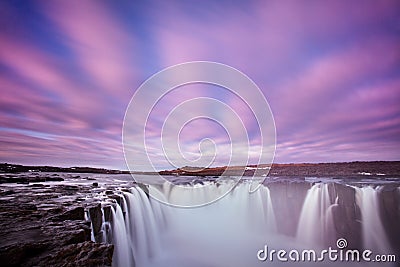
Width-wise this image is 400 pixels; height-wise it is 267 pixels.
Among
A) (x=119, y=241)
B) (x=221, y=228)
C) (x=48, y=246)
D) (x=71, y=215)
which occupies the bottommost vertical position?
(x=221, y=228)

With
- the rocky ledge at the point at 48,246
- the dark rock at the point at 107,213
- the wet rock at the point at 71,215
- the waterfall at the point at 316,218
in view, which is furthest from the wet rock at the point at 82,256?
the waterfall at the point at 316,218

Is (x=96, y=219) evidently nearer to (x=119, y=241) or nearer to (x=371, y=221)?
(x=119, y=241)

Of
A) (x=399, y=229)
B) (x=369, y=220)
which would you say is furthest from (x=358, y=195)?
Answer: (x=399, y=229)

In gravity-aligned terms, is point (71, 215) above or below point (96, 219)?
above

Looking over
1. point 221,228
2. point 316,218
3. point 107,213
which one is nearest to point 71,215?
point 107,213

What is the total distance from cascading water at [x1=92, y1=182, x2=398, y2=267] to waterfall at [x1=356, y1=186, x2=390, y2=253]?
0.12 feet

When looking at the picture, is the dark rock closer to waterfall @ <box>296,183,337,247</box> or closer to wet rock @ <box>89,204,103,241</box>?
wet rock @ <box>89,204,103,241</box>

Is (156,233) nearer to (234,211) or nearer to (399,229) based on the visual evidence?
(234,211)

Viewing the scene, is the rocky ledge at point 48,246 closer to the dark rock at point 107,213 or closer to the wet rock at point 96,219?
the wet rock at point 96,219

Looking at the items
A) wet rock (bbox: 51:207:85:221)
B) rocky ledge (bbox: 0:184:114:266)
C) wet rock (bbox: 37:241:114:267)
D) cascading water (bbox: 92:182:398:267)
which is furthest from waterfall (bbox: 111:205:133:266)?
wet rock (bbox: 37:241:114:267)

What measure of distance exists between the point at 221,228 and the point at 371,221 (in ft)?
27.3

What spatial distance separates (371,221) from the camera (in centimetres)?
977

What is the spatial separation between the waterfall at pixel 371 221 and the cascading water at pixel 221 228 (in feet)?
0.12

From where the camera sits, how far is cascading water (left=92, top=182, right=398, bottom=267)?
334 inches
